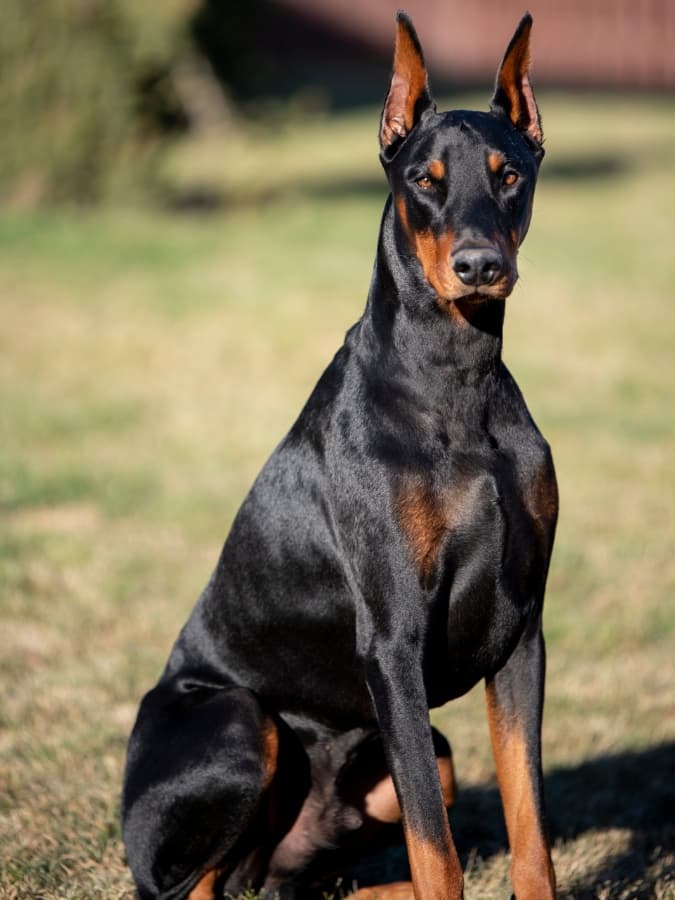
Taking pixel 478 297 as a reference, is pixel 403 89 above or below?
above

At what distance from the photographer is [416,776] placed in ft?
10.1

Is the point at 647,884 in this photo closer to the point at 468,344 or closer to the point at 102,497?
the point at 468,344

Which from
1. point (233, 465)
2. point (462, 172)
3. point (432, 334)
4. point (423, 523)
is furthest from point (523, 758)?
point (233, 465)

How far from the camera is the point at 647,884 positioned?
377cm

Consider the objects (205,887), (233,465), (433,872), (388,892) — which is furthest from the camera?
(233,465)

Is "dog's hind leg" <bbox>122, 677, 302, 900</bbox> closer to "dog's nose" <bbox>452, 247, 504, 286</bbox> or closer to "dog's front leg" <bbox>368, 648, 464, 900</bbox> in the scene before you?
"dog's front leg" <bbox>368, 648, 464, 900</bbox>

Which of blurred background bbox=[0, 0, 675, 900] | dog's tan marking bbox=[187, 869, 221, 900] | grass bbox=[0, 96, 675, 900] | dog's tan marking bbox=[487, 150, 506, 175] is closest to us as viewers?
dog's tan marking bbox=[487, 150, 506, 175]

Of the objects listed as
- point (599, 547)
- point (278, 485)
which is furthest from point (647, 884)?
point (599, 547)

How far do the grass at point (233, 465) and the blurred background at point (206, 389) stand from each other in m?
0.02

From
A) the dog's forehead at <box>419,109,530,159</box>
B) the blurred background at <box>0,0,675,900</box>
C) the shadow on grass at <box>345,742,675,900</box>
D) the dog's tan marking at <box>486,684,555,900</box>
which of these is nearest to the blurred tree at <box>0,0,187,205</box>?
the blurred background at <box>0,0,675,900</box>

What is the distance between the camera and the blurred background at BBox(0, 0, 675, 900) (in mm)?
4633

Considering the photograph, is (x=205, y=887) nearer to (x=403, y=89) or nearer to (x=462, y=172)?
(x=462, y=172)

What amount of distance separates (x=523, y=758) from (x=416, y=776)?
36 cm

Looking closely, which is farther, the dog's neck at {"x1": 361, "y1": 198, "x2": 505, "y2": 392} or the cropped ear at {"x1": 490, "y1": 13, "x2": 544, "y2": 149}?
the cropped ear at {"x1": 490, "y1": 13, "x2": 544, "y2": 149}
